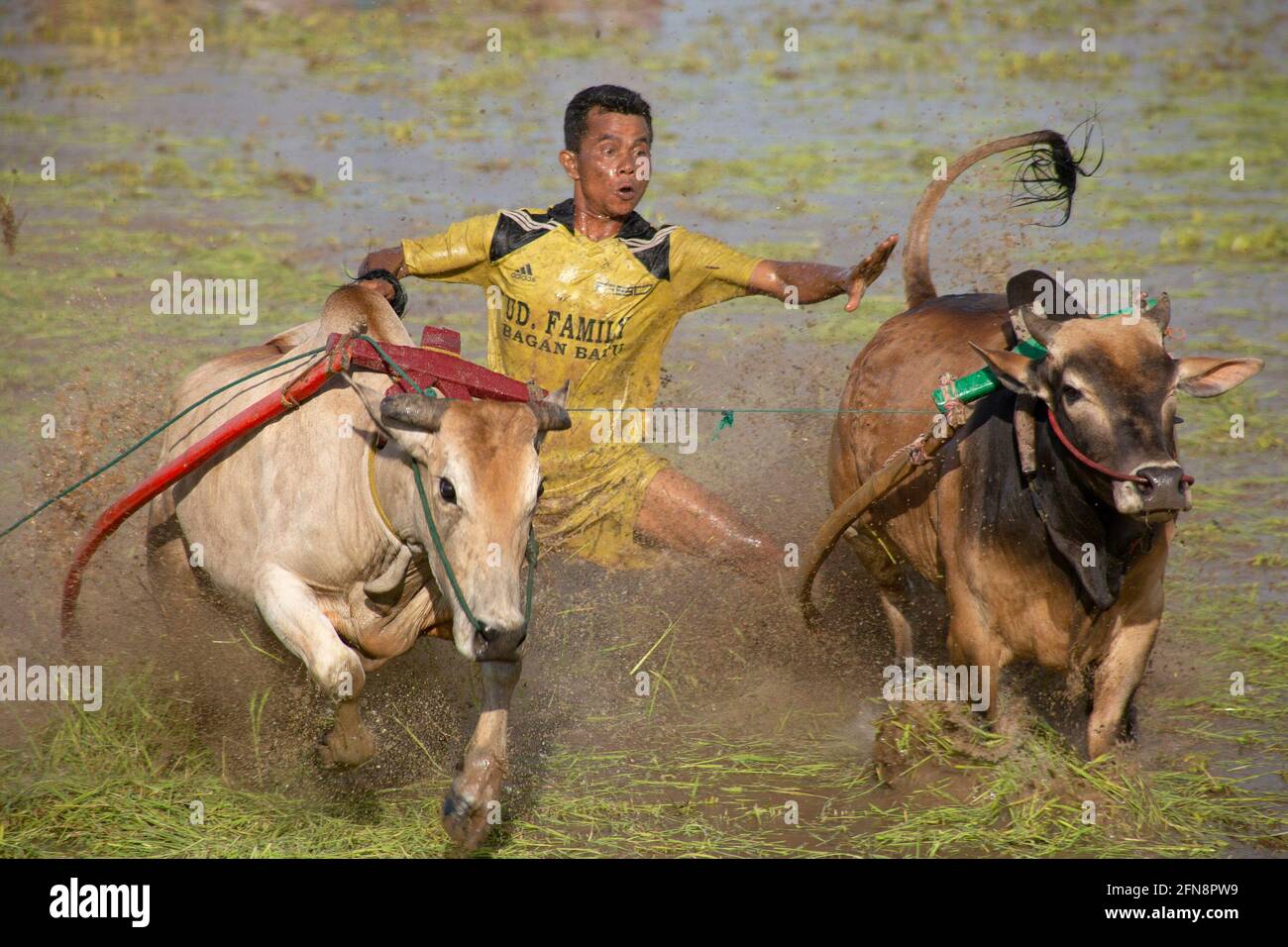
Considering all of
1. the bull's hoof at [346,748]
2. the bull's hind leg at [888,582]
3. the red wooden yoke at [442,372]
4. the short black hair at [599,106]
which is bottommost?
the bull's hoof at [346,748]

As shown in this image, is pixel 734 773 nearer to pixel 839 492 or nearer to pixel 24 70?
pixel 839 492

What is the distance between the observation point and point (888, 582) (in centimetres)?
603

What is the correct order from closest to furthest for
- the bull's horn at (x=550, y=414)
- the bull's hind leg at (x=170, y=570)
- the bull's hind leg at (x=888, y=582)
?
1. the bull's horn at (x=550, y=414)
2. the bull's hind leg at (x=170, y=570)
3. the bull's hind leg at (x=888, y=582)

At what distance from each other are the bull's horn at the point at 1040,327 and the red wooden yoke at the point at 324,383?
1.34m

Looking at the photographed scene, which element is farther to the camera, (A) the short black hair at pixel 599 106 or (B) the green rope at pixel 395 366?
(A) the short black hair at pixel 599 106

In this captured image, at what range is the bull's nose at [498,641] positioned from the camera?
4000 mm

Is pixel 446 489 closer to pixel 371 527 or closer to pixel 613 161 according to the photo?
pixel 371 527

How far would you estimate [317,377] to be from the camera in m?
4.72

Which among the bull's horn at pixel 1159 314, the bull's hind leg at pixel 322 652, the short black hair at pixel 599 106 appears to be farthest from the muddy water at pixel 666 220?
the short black hair at pixel 599 106

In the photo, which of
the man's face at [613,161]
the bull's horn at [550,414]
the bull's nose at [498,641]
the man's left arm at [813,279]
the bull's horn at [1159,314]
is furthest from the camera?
the man's face at [613,161]

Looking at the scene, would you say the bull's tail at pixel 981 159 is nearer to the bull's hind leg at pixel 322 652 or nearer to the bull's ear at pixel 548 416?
the bull's ear at pixel 548 416

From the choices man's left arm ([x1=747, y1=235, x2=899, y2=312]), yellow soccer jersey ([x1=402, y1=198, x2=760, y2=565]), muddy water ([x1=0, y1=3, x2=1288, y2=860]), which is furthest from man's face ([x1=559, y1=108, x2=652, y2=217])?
muddy water ([x1=0, y1=3, x2=1288, y2=860])

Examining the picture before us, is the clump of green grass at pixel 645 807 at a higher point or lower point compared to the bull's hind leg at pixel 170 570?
lower

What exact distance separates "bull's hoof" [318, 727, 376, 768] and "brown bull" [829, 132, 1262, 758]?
67.6 inches
